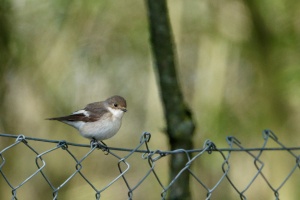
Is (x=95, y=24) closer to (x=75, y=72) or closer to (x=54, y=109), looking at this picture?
(x=75, y=72)

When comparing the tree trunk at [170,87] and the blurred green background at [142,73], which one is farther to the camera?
the blurred green background at [142,73]

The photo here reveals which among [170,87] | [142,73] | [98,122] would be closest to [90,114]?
[98,122]

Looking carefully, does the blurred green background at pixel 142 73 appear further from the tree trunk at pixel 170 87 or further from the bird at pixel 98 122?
the tree trunk at pixel 170 87

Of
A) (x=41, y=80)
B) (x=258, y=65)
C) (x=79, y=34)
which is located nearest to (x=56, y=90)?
(x=41, y=80)

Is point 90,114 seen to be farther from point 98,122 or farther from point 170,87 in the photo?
point 170,87

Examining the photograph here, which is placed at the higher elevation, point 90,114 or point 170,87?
point 170,87

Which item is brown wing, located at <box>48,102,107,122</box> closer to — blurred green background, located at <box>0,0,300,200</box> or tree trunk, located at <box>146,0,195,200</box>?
tree trunk, located at <box>146,0,195,200</box>

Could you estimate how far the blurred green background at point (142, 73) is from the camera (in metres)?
5.77

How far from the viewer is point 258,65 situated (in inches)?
239

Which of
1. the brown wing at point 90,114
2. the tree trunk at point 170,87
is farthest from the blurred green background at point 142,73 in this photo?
the tree trunk at point 170,87

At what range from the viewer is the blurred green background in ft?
18.9

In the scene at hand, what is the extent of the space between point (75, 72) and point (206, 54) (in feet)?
4.10

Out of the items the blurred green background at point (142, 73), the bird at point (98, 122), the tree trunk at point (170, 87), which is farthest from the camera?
the blurred green background at point (142, 73)

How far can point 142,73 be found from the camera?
6262 millimetres
